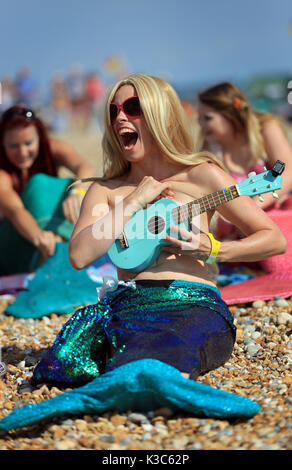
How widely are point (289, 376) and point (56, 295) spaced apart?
8.20 ft

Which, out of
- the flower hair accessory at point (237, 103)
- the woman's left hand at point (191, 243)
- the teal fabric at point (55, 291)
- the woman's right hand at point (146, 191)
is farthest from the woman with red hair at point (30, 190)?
the woman's left hand at point (191, 243)

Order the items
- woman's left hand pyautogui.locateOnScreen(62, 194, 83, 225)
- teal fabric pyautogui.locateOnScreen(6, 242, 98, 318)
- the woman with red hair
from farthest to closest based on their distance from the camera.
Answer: the woman with red hair → woman's left hand pyautogui.locateOnScreen(62, 194, 83, 225) → teal fabric pyautogui.locateOnScreen(6, 242, 98, 318)

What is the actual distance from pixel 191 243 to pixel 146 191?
0.37m

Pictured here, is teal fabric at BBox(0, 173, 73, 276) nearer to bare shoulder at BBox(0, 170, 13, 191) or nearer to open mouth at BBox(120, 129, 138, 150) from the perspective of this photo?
bare shoulder at BBox(0, 170, 13, 191)

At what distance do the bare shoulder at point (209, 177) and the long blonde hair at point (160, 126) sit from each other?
5 cm

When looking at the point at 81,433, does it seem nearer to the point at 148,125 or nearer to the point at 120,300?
the point at 120,300

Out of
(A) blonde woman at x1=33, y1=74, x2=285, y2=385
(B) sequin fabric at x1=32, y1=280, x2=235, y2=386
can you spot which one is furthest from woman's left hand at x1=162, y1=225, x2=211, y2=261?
(B) sequin fabric at x1=32, y1=280, x2=235, y2=386

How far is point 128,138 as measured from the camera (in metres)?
3.46

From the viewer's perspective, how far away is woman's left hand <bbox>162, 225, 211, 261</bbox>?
3109 mm

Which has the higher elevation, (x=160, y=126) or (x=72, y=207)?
(x=72, y=207)

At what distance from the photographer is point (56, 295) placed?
5.16 m

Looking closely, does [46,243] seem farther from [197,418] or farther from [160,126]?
[197,418]

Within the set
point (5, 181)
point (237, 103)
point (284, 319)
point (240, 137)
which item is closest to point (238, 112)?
point (237, 103)

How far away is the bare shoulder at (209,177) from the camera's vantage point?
129 inches
